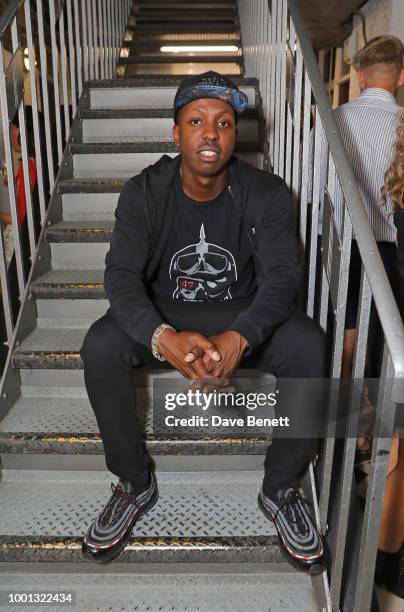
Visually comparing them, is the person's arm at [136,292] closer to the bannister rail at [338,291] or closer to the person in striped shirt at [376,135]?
the bannister rail at [338,291]

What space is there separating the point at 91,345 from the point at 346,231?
740 mm

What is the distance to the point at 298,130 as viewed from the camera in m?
1.68

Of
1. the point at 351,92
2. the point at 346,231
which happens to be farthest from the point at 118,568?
the point at 351,92

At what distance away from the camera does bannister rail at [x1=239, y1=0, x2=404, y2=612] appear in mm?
891

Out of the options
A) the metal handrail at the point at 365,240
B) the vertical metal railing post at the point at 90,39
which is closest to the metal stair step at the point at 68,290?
the metal handrail at the point at 365,240

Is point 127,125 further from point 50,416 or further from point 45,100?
point 50,416

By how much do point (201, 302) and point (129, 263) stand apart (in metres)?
0.26

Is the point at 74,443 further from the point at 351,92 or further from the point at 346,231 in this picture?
the point at 351,92

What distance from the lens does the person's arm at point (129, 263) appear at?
1403 millimetres

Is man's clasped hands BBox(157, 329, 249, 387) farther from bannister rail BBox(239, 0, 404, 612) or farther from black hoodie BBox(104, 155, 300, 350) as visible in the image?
bannister rail BBox(239, 0, 404, 612)

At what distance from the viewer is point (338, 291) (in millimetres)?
1149

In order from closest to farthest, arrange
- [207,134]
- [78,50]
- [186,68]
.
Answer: [207,134], [78,50], [186,68]

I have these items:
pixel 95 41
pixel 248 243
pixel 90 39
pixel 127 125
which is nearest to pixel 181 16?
pixel 95 41

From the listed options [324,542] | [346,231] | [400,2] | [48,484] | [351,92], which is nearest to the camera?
[346,231]
